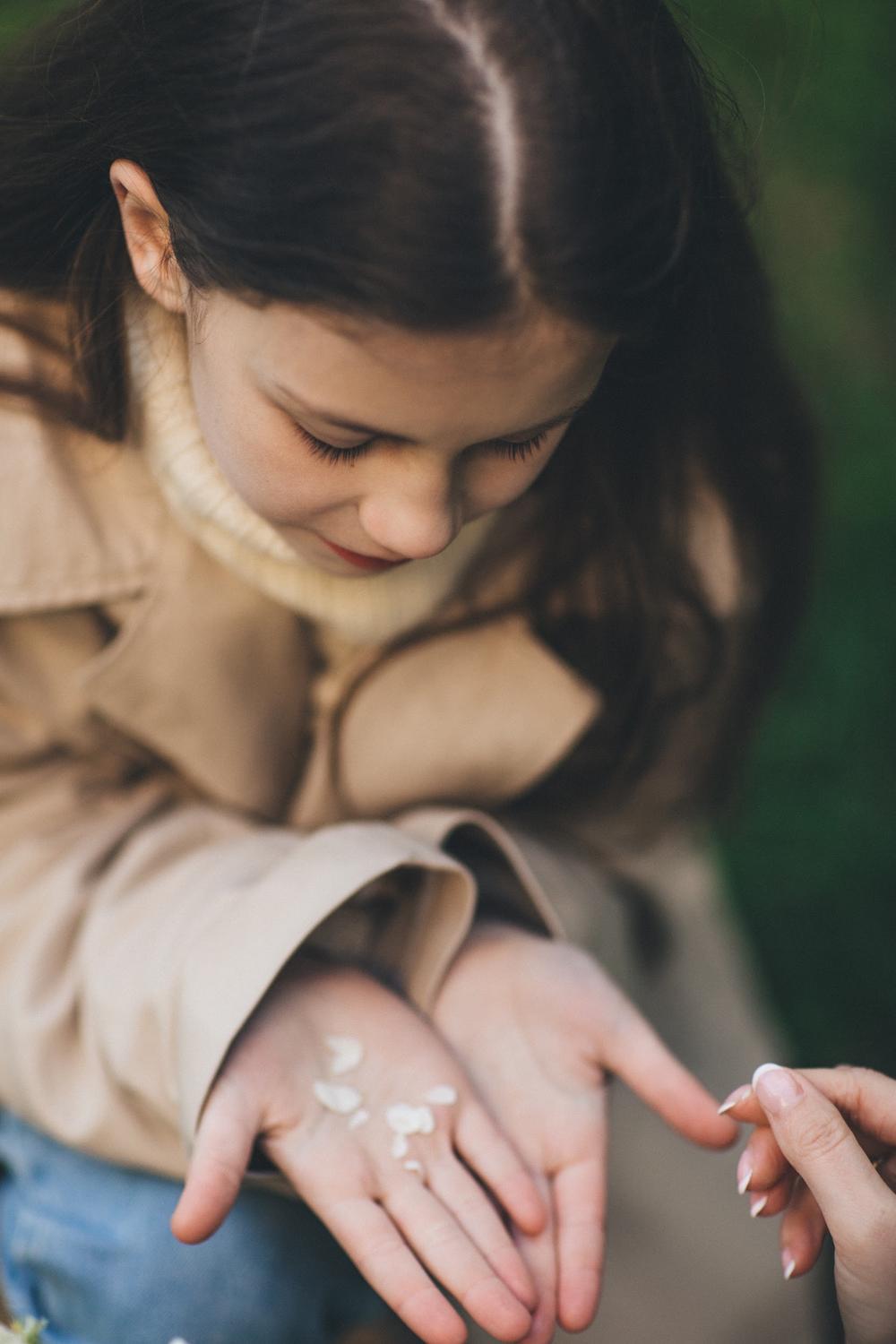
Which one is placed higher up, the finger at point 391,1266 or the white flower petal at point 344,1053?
the white flower petal at point 344,1053

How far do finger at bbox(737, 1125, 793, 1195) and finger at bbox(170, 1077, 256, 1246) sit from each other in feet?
1.37

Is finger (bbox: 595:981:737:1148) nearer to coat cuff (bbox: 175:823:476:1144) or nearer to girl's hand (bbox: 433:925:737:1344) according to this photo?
girl's hand (bbox: 433:925:737:1344)

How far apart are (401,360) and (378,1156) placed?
2.21ft

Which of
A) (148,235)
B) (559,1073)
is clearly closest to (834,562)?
(559,1073)

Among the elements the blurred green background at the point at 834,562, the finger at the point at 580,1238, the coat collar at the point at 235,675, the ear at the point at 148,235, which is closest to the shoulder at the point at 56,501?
the coat collar at the point at 235,675

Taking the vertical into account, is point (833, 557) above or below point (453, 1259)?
above

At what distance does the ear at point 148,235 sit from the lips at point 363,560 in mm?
242

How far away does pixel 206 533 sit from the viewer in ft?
4.39

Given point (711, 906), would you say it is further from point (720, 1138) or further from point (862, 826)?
point (862, 826)

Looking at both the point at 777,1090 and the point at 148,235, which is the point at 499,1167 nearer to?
the point at 777,1090

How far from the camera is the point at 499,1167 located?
1166 millimetres

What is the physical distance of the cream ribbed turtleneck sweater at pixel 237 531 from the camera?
125cm

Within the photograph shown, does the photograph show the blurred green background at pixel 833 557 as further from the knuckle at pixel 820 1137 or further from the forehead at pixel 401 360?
the knuckle at pixel 820 1137

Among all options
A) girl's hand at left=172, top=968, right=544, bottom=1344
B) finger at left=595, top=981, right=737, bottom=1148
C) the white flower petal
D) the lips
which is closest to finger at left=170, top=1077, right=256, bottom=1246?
girl's hand at left=172, top=968, right=544, bottom=1344
